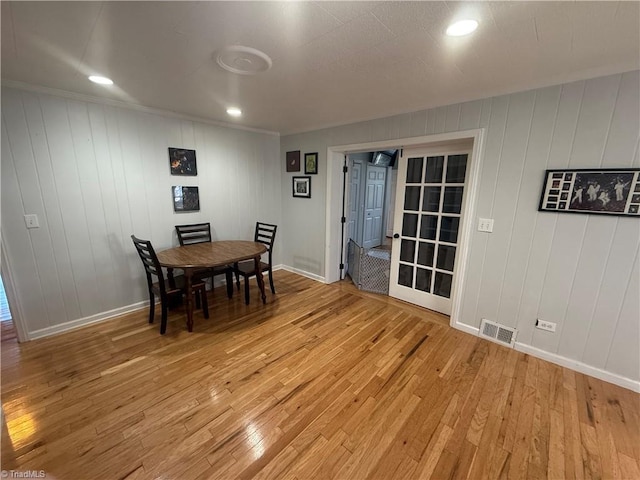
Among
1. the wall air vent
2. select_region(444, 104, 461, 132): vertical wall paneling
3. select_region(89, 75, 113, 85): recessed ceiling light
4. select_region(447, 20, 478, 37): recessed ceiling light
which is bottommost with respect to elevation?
the wall air vent

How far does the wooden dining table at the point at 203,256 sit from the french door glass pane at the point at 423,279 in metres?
1.93

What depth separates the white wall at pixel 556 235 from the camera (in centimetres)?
179

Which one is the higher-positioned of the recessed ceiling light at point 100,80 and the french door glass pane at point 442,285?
the recessed ceiling light at point 100,80

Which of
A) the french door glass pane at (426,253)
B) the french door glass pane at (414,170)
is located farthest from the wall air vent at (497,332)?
the french door glass pane at (414,170)

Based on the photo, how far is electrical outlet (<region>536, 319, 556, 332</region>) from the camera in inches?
84.4

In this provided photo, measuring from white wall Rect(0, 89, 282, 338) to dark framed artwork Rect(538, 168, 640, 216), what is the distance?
3.63 meters

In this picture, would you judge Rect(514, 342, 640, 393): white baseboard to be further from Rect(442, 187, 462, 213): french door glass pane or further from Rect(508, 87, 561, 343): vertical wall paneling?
Rect(442, 187, 462, 213): french door glass pane

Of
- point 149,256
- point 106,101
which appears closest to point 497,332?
point 149,256

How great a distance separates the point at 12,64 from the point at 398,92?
292 cm

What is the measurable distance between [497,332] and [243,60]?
3.13 metres

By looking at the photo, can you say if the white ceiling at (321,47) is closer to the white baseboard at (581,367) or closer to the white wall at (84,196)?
the white wall at (84,196)

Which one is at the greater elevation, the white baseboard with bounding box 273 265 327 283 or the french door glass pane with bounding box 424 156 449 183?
the french door glass pane with bounding box 424 156 449 183

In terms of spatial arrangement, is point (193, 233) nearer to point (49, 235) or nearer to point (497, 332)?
point (49, 235)

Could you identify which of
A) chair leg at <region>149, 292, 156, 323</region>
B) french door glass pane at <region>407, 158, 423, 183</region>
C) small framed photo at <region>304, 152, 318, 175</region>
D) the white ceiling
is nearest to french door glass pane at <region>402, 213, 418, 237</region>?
french door glass pane at <region>407, 158, 423, 183</region>
